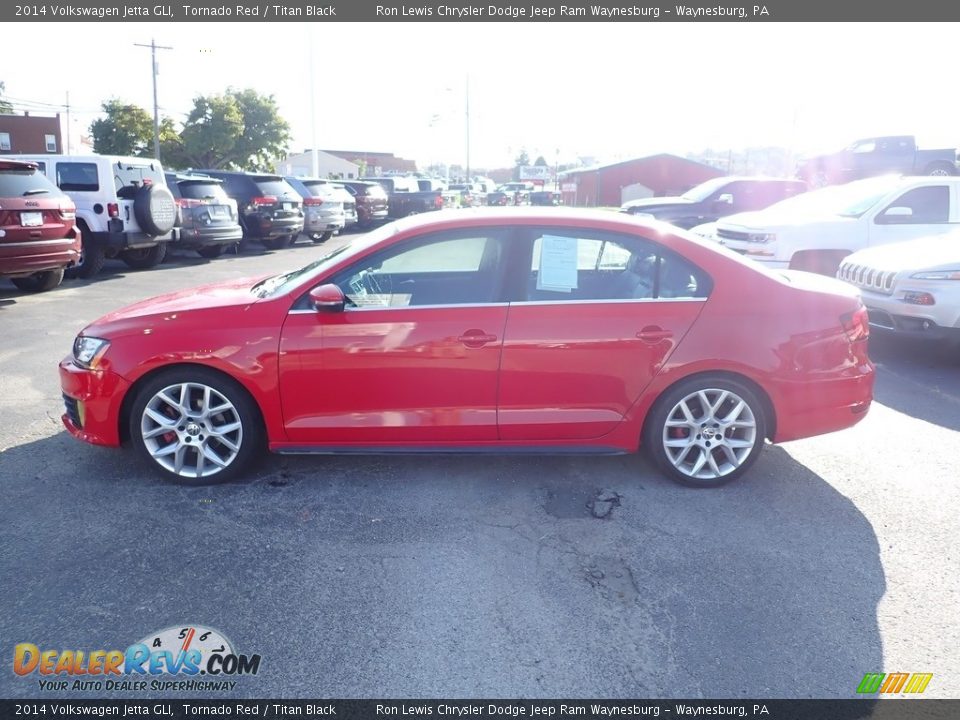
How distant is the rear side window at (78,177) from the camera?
1188 centimetres

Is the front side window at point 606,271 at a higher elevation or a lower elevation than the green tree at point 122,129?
lower

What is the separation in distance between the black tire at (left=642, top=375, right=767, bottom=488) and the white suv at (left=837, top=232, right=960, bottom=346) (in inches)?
143

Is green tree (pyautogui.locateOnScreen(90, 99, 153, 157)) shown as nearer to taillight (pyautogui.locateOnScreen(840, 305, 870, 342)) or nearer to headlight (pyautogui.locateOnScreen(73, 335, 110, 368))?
headlight (pyautogui.locateOnScreen(73, 335, 110, 368))

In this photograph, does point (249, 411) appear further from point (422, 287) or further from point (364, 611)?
point (364, 611)

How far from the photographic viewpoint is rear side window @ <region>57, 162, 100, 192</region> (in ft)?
39.0

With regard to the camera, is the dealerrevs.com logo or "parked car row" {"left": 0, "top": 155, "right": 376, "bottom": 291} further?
"parked car row" {"left": 0, "top": 155, "right": 376, "bottom": 291}

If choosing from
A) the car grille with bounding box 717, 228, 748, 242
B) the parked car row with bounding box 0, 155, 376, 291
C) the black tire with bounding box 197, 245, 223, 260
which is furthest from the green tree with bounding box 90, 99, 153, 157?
the car grille with bounding box 717, 228, 748, 242

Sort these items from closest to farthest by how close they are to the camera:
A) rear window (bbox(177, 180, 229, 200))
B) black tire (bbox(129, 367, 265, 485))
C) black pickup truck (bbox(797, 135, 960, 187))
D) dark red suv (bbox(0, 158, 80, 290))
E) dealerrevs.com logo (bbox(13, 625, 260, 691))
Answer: dealerrevs.com logo (bbox(13, 625, 260, 691))
black tire (bbox(129, 367, 265, 485))
dark red suv (bbox(0, 158, 80, 290))
rear window (bbox(177, 180, 229, 200))
black pickup truck (bbox(797, 135, 960, 187))

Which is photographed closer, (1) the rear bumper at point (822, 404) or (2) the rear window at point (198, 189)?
(1) the rear bumper at point (822, 404)

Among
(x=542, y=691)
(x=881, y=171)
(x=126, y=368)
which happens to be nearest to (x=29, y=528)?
(x=126, y=368)

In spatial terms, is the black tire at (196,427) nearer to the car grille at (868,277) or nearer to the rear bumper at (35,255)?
the car grille at (868,277)

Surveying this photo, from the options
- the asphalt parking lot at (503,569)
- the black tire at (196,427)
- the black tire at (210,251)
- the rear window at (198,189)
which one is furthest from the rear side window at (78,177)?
the black tire at (196,427)

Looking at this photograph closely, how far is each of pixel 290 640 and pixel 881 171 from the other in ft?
69.1

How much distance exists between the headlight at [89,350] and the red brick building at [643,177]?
4776 centimetres
